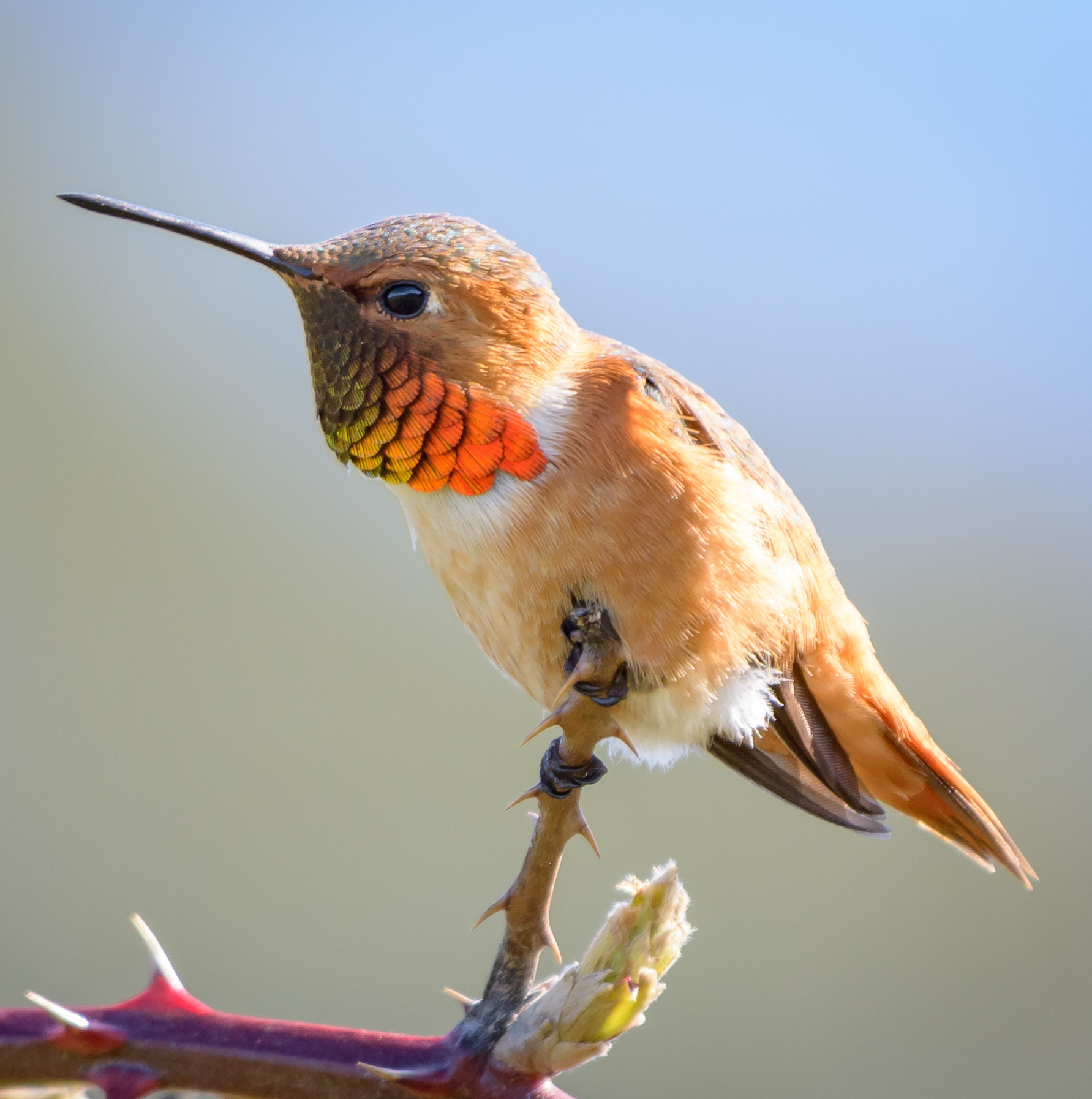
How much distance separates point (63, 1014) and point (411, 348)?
0.65 meters

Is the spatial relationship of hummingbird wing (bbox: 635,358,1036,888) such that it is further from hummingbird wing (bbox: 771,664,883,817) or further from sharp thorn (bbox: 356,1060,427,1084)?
sharp thorn (bbox: 356,1060,427,1084)

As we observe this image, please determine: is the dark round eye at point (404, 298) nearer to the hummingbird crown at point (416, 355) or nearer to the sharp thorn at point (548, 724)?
the hummingbird crown at point (416, 355)

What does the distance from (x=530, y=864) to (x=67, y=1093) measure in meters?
0.38

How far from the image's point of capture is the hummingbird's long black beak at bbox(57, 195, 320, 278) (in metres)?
1.12

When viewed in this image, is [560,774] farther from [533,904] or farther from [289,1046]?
[289,1046]

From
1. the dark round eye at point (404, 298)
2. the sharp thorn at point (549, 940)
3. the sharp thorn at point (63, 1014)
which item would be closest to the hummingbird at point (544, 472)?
the dark round eye at point (404, 298)

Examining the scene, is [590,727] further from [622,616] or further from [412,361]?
[412,361]

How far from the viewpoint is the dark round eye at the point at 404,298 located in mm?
Answer: 1136

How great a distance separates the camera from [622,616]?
1.14 metres

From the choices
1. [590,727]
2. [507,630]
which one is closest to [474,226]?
[507,630]

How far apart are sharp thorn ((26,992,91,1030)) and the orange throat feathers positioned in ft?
1.88

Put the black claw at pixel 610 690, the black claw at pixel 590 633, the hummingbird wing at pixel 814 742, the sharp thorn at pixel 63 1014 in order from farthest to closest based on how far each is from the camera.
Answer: the hummingbird wing at pixel 814 742 → the black claw at pixel 590 633 → the black claw at pixel 610 690 → the sharp thorn at pixel 63 1014

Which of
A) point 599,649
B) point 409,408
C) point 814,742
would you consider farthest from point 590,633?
point 814,742

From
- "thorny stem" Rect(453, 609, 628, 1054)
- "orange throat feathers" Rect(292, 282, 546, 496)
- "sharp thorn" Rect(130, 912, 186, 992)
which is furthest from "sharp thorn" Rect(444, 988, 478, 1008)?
"orange throat feathers" Rect(292, 282, 546, 496)
